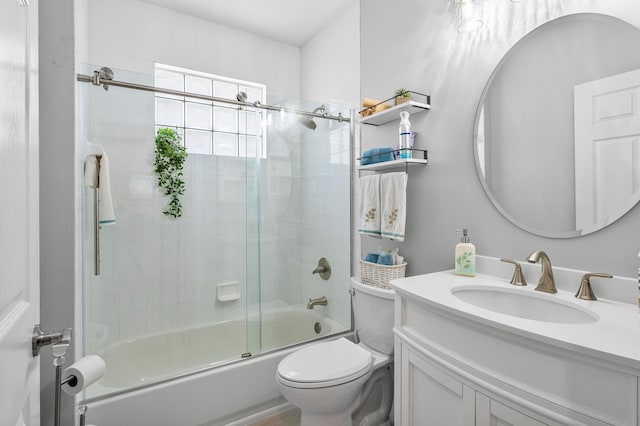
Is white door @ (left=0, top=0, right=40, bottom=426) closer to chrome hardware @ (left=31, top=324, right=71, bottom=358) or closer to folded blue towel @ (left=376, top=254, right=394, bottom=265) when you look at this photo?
chrome hardware @ (left=31, top=324, right=71, bottom=358)

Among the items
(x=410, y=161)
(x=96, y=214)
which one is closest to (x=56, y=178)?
(x=96, y=214)

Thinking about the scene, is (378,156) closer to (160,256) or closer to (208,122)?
(208,122)

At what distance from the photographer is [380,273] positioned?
1604 mm

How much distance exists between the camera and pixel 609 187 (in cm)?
102

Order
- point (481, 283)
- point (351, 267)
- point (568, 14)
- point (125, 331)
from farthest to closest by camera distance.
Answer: point (351, 267), point (125, 331), point (481, 283), point (568, 14)

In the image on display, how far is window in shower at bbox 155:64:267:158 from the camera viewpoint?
81.4 inches

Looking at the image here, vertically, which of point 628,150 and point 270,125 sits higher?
point 270,125

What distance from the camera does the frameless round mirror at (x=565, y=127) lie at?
3.27 ft

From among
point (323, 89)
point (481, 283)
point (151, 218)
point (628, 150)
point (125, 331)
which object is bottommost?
point (125, 331)

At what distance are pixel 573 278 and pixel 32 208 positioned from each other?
1.57 m

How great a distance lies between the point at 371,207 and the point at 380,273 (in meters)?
0.38

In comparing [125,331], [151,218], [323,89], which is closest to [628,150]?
[323,89]

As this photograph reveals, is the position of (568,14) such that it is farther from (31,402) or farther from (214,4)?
(214,4)

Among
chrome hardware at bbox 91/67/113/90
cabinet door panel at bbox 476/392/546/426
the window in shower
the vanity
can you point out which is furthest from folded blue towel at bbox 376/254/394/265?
chrome hardware at bbox 91/67/113/90
